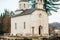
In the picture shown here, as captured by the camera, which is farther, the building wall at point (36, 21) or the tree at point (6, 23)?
the tree at point (6, 23)

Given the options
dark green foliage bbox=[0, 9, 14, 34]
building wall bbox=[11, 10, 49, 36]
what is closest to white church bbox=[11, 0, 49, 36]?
building wall bbox=[11, 10, 49, 36]

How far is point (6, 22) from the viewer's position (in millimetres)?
75625

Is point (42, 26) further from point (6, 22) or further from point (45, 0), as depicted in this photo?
point (6, 22)

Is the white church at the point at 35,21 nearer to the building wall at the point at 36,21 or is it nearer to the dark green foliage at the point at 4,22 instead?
the building wall at the point at 36,21

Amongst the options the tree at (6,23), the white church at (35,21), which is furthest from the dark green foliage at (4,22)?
the white church at (35,21)

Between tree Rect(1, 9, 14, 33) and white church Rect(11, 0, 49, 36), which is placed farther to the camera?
tree Rect(1, 9, 14, 33)

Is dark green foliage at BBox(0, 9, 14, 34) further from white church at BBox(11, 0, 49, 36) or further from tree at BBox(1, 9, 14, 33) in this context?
white church at BBox(11, 0, 49, 36)

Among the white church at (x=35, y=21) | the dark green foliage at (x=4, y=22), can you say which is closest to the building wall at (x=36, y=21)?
the white church at (x=35, y=21)

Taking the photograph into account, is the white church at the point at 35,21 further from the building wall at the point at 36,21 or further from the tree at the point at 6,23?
the tree at the point at 6,23

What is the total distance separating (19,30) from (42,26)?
6690 mm

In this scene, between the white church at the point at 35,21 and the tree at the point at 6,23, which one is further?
the tree at the point at 6,23

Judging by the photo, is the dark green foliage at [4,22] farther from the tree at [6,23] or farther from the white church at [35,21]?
the white church at [35,21]

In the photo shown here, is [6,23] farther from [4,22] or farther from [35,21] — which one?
[35,21]

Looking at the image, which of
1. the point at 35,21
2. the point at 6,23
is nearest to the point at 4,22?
the point at 6,23
